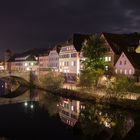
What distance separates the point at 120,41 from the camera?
68938mm

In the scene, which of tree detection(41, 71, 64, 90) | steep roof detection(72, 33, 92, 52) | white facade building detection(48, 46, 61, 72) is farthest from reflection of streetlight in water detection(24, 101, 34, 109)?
white facade building detection(48, 46, 61, 72)

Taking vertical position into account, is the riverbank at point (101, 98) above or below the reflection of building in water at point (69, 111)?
above

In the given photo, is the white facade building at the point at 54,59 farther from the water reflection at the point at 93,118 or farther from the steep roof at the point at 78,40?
the water reflection at the point at 93,118

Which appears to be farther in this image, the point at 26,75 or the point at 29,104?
the point at 26,75

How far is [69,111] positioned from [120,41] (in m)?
27.7

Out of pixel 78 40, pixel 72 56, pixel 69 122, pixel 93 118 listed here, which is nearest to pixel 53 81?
→ pixel 72 56

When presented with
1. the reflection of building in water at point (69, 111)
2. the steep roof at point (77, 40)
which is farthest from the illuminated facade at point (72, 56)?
the reflection of building in water at point (69, 111)

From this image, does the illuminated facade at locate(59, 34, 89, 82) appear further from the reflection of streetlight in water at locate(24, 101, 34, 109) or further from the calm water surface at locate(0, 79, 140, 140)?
the calm water surface at locate(0, 79, 140, 140)

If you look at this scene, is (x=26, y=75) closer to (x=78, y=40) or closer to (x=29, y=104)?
(x=78, y=40)

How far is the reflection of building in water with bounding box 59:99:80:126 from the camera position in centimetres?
4151

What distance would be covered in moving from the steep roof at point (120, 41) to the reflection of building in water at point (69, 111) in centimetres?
1796

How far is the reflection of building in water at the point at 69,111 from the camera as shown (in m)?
41.5

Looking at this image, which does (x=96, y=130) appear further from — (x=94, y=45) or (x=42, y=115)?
(x=94, y=45)

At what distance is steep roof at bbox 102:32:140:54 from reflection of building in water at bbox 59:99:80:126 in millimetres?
17961
